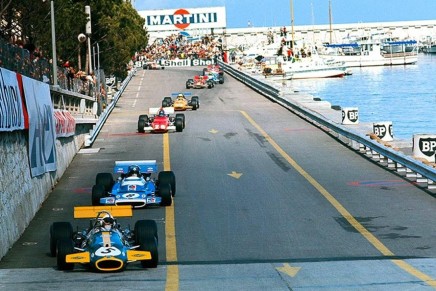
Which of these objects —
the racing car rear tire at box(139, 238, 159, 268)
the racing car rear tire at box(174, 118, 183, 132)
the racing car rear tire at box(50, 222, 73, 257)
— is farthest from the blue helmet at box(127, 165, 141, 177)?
the racing car rear tire at box(174, 118, 183, 132)

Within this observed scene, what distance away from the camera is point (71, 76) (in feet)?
163

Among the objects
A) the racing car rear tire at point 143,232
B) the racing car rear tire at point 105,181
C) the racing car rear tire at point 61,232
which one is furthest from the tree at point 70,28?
the racing car rear tire at point 143,232

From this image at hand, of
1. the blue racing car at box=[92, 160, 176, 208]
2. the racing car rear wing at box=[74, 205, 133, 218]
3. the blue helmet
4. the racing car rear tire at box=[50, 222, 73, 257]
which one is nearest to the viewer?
the racing car rear tire at box=[50, 222, 73, 257]

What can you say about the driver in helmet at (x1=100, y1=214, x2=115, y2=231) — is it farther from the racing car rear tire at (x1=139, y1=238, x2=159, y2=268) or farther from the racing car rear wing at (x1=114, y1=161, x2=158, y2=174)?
the racing car rear wing at (x1=114, y1=161, x2=158, y2=174)

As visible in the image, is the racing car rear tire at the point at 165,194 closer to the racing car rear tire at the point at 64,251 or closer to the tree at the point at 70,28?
the racing car rear tire at the point at 64,251

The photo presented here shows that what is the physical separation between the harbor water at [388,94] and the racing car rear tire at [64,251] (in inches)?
1411

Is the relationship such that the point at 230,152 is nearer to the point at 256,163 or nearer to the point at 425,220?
the point at 256,163

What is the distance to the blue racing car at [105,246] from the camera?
17188 millimetres

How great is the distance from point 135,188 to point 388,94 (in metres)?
92.6

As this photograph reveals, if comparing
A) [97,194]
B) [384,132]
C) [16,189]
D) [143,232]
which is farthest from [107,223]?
[384,132]

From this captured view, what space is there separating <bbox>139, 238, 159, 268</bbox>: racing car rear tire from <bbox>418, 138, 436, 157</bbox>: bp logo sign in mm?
14878

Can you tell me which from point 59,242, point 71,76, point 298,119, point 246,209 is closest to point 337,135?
point 298,119

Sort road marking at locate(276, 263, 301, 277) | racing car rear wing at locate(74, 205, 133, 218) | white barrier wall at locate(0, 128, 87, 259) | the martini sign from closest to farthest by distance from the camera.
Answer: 1. road marking at locate(276, 263, 301, 277)
2. racing car rear wing at locate(74, 205, 133, 218)
3. white barrier wall at locate(0, 128, 87, 259)
4. the martini sign

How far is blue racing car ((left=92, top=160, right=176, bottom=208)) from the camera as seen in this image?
2469 cm
